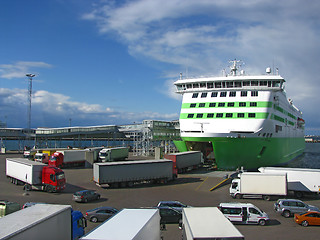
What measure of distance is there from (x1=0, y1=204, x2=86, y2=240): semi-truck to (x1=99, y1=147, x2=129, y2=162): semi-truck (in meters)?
30.9

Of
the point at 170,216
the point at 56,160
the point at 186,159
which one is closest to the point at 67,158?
the point at 56,160

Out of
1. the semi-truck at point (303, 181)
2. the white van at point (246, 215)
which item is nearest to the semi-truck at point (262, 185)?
the semi-truck at point (303, 181)

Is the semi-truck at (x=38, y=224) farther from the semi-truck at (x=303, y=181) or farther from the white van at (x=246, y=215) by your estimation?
the semi-truck at (x=303, y=181)

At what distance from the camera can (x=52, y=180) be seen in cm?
2280

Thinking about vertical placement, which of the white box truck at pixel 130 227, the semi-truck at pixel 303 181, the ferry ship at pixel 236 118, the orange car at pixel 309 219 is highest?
the ferry ship at pixel 236 118

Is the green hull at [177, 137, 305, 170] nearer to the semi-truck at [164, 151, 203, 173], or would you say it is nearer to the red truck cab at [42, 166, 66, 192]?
the semi-truck at [164, 151, 203, 173]

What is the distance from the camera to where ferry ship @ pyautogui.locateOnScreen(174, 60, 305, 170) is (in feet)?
105

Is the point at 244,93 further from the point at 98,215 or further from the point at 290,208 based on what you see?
the point at 98,215

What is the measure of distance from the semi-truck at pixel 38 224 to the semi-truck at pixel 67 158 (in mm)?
28413

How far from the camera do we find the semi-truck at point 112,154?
41062mm

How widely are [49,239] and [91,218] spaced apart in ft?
22.3

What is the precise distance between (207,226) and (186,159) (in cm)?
2615

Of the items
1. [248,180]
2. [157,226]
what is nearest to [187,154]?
[248,180]

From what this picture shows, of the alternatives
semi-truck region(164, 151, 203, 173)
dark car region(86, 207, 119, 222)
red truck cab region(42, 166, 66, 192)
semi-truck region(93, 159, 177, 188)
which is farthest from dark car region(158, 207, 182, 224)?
semi-truck region(164, 151, 203, 173)
